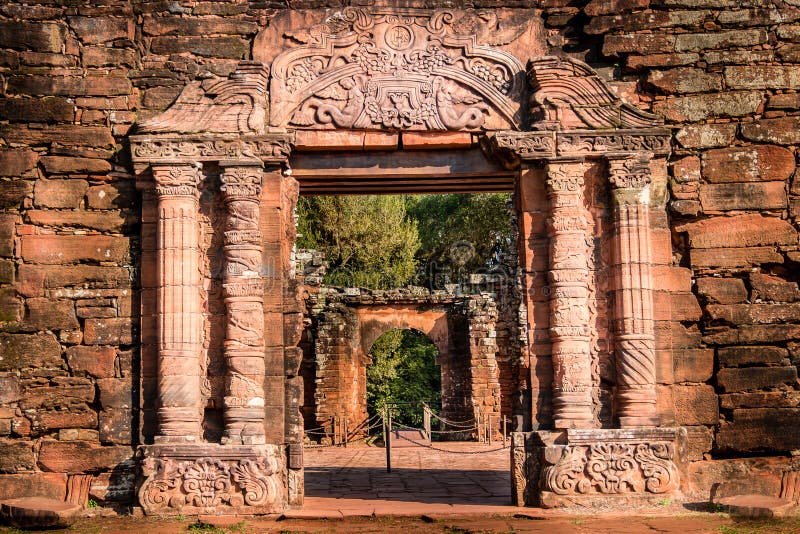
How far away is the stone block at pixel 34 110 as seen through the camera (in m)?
8.28

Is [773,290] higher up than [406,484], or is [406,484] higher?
[773,290]

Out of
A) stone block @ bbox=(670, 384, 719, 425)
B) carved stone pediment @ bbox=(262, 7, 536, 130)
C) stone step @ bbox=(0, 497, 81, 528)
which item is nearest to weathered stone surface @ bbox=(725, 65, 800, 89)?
carved stone pediment @ bbox=(262, 7, 536, 130)

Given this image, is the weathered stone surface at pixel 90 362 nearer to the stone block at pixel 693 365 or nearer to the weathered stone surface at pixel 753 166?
the stone block at pixel 693 365

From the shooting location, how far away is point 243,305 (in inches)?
311

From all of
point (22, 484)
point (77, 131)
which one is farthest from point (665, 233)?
point (22, 484)

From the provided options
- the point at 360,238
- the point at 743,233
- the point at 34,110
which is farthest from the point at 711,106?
the point at 360,238

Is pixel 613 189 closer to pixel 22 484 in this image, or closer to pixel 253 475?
pixel 253 475

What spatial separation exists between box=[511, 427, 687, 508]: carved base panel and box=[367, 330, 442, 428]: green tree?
19.4m

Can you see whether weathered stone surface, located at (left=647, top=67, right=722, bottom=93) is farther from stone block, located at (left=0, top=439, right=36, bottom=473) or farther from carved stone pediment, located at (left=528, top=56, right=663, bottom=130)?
stone block, located at (left=0, top=439, right=36, bottom=473)

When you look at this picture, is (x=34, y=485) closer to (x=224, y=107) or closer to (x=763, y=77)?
(x=224, y=107)

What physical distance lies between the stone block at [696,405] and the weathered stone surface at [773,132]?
8.26ft

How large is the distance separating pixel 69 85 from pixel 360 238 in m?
18.9

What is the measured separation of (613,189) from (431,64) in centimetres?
220

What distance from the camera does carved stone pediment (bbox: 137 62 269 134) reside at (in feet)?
27.0
